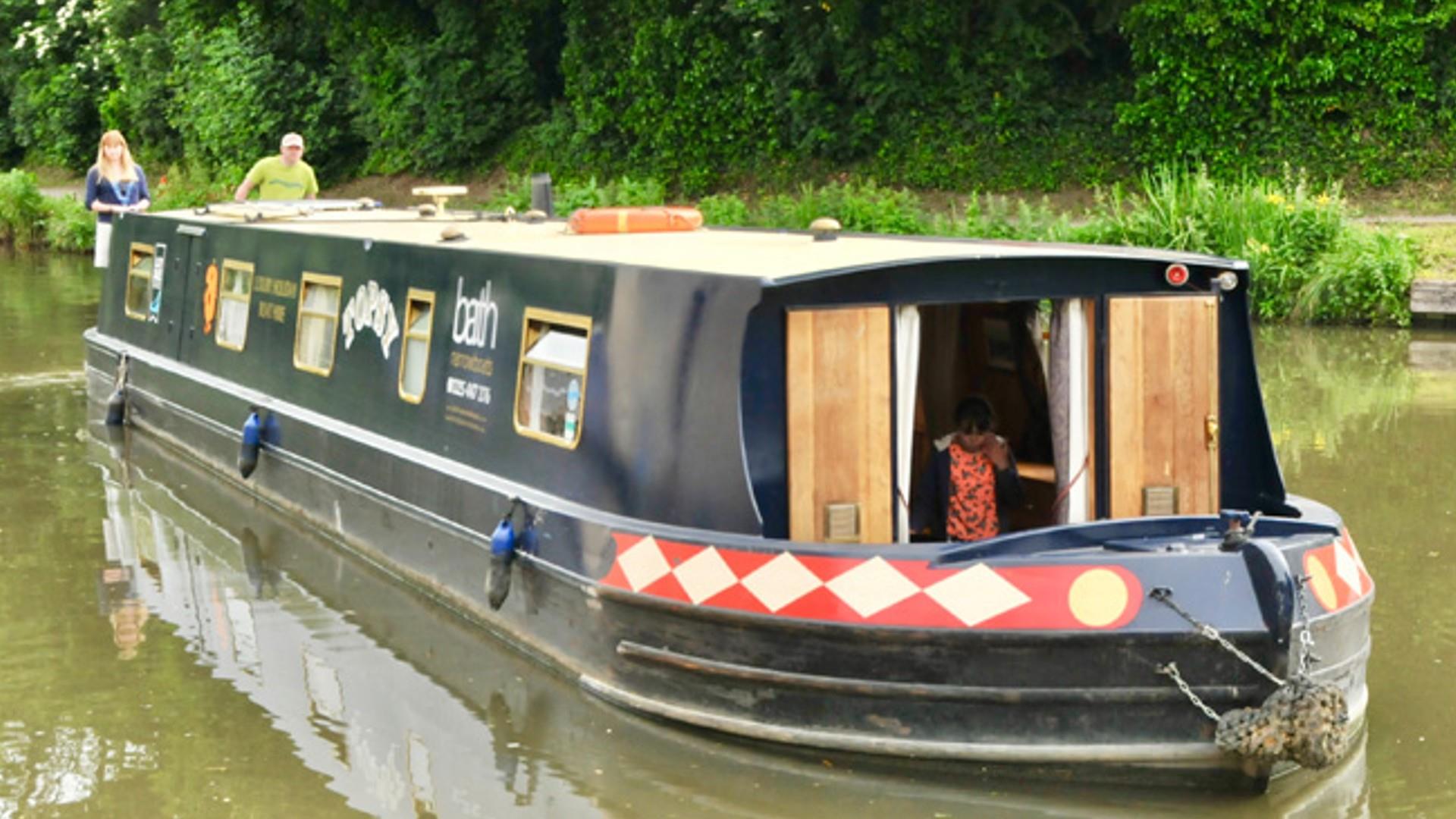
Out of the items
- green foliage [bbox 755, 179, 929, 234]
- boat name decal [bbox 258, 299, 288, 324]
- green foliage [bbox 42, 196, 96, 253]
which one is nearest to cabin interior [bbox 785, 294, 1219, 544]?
boat name decal [bbox 258, 299, 288, 324]

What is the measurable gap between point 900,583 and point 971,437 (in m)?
1.23

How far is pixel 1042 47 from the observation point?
2497cm

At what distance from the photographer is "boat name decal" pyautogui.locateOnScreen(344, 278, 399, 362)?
10383mm

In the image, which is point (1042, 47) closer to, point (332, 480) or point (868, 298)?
point (332, 480)

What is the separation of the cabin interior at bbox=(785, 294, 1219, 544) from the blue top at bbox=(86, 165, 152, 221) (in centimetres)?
957

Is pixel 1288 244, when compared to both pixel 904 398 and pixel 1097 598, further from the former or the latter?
pixel 1097 598

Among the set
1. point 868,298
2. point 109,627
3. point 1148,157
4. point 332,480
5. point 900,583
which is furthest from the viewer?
point 1148,157

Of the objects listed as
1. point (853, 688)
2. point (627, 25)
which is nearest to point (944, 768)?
point (853, 688)

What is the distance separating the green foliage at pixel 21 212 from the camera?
3089 cm

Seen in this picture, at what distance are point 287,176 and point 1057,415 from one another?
9.07 metres

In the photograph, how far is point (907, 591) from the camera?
689 cm

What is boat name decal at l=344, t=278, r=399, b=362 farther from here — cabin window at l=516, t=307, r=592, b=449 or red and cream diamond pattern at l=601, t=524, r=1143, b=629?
red and cream diamond pattern at l=601, t=524, r=1143, b=629

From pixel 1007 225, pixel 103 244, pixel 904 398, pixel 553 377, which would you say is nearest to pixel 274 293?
pixel 553 377

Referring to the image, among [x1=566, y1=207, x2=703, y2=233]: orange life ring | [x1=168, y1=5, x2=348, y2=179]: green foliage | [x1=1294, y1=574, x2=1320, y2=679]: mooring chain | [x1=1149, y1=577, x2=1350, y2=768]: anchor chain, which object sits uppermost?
[x1=168, y1=5, x2=348, y2=179]: green foliage
